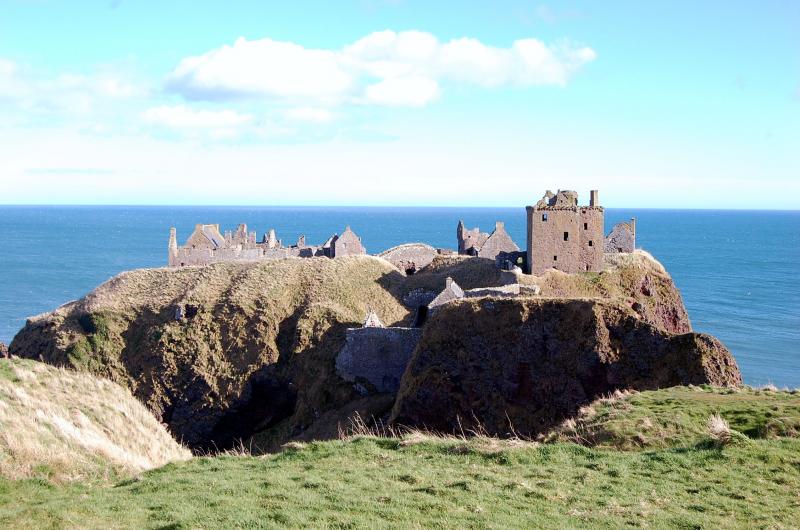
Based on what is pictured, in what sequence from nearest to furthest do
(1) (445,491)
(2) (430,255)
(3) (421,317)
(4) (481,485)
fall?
(1) (445,491) < (4) (481,485) < (3) (421,317) < (2) (430,255)

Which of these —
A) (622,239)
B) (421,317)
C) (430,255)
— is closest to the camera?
(421,317)

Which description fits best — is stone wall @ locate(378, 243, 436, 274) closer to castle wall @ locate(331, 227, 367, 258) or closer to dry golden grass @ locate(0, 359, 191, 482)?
castle wall @ locate(331, 227, 367, 258)

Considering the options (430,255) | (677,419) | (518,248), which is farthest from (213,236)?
(677,419)

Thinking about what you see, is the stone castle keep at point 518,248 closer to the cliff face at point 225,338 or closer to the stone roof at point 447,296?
the cliff face at point 225,338

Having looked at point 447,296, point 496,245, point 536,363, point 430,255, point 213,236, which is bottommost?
point 536,363

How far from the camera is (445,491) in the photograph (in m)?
15.5

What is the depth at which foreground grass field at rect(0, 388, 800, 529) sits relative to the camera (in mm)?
14039

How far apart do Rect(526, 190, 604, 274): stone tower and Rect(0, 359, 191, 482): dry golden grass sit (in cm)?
3315

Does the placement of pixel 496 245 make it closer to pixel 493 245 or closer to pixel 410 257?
pixel 493 245

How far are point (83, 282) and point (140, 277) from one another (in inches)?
3332

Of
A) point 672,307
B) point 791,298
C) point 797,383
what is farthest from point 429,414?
point 791,298

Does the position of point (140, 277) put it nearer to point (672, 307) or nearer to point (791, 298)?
point (672, 307)

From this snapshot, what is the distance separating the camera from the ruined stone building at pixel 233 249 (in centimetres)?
7000

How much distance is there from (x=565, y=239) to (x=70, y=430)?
40.5 m
